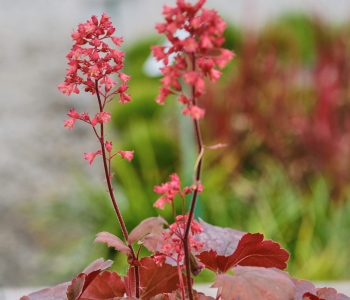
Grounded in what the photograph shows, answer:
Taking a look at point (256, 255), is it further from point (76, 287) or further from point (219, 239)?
point (76, 287)

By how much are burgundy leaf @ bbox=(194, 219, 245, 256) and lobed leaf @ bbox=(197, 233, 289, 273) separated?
3 centimetres

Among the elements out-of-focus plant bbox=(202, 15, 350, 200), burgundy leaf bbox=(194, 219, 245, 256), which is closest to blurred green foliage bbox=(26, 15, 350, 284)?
out-of-focus plant bbox=(202, 15, 350, 200)

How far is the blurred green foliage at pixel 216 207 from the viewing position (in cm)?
148

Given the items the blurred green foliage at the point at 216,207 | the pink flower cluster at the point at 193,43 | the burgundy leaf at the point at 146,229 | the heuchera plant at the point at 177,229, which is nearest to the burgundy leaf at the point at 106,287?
the heuchera plant at the point at 177,229

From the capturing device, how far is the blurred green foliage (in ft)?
4.87

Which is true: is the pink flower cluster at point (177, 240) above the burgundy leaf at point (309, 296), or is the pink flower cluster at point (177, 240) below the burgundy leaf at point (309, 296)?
above

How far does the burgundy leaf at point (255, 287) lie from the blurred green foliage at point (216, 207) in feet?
3.52

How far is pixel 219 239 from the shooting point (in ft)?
1.47

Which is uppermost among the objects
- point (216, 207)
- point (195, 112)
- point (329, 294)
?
point (195, 112)

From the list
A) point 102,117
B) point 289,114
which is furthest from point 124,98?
point 289,114

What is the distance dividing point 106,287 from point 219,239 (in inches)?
5.2

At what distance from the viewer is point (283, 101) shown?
6.48 ft

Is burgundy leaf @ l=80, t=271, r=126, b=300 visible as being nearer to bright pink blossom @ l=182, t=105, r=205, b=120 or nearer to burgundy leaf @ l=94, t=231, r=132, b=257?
burgundy leaf @ l=94, t=231, r=132, b=257

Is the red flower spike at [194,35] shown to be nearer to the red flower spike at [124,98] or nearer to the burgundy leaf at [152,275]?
the red flower spike at [124,98]
